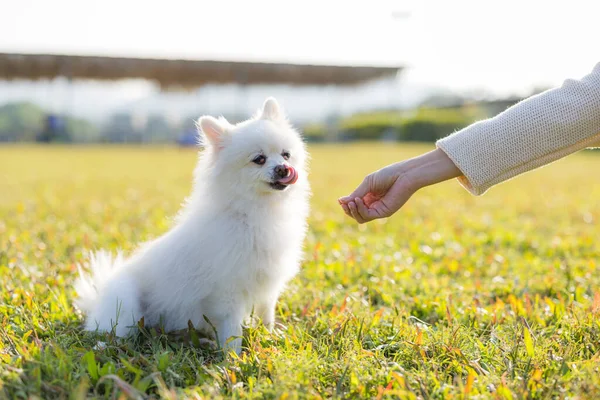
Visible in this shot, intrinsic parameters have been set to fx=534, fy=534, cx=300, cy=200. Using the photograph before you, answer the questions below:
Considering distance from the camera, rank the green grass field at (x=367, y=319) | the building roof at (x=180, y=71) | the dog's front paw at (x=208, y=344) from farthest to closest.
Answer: the building roof at (x=180, y=71) → the dog's front paw at (x=208, y=344) → the green grass field at (x=367, y=319)

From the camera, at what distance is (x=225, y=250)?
2.21 m

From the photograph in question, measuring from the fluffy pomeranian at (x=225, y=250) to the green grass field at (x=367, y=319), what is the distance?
12 cm

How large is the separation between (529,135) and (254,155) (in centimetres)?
110

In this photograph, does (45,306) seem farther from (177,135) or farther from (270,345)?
(177,135)

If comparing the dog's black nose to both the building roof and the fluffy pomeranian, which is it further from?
the building roof

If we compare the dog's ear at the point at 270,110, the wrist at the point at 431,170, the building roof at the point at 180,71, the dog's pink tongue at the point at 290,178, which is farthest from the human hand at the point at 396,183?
the building roof at the point at 180,71

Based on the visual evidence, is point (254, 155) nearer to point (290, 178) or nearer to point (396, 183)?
point (290, 178)

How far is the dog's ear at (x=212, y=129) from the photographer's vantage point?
238cm

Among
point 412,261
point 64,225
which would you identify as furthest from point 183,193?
point 412,261

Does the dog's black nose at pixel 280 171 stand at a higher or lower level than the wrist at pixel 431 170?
lower

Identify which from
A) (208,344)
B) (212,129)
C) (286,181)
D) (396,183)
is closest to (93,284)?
(208,344)

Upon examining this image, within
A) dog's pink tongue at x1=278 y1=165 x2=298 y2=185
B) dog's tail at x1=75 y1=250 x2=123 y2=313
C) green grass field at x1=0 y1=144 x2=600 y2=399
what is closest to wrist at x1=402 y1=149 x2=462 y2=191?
dog's pink tongue at x1=278 y1=165 x2=298 y2=185

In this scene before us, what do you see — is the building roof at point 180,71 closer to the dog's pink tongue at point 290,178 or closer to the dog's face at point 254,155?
the dog's face at point 254,155

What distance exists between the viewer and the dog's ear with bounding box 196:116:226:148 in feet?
7.82
